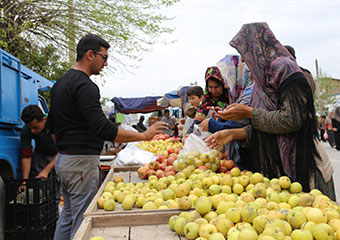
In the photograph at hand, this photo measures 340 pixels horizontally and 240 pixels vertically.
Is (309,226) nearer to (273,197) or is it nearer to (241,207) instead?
(241,207)

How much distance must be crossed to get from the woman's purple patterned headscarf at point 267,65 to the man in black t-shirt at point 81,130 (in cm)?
99

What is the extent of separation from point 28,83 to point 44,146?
4.50 feet

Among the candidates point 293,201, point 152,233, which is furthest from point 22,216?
point 293,201

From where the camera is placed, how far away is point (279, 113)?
6.80 feet

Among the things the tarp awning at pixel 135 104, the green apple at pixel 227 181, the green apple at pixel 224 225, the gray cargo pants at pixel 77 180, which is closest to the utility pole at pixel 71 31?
the tarp awning at pixel 135 104

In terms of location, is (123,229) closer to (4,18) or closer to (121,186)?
(121,186)

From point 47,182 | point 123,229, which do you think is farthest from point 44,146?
point 123,229

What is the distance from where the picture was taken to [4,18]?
812 centimetres

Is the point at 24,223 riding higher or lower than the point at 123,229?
lower

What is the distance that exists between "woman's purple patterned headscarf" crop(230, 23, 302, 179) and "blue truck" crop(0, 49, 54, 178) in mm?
3276

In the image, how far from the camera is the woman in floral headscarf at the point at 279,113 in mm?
2049

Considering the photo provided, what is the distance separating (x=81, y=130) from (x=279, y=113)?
5.61ft

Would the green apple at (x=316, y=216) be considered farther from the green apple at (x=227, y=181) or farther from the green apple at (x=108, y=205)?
the green apple at (x=108, y=205)

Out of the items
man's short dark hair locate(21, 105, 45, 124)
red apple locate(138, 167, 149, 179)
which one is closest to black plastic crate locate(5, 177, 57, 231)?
man's short dark hair locate(21, 105, 45, 124)
